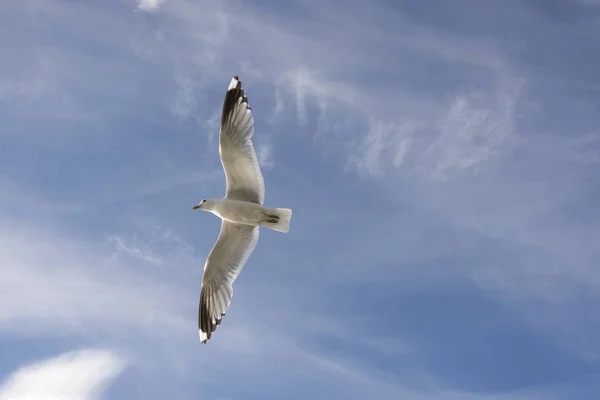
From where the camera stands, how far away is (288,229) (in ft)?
48.8

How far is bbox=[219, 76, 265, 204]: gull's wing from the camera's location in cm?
1504

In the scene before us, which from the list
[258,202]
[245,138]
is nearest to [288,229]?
[258,202]

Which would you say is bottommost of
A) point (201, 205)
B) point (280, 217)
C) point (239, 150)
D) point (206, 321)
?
point (206, 321)

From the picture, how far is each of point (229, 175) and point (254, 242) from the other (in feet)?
5.88

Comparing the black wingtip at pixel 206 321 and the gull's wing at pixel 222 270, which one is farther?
the black wingtip at pixel 206 321

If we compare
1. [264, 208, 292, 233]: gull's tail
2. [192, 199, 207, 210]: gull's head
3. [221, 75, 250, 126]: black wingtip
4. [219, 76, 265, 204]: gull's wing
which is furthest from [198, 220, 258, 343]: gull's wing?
Answer: [221, 75, 250, 126]: black wingtip

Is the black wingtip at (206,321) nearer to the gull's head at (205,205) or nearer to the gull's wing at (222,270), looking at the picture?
the gull's wing at (222,270)

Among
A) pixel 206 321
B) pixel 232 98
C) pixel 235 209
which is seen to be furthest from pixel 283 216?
pixel 206 321

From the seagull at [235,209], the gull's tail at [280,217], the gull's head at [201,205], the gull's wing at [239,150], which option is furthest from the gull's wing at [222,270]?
the gull's tail at [280,217]

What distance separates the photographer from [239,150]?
49.2 feet

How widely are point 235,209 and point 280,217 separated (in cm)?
102

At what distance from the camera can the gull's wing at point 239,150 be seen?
49.3ft

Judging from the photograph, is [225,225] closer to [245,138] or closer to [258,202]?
[258,202]

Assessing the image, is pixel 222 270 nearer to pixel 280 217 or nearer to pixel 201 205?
pixel 201 205
